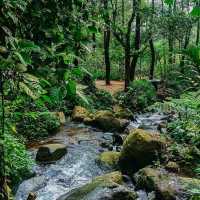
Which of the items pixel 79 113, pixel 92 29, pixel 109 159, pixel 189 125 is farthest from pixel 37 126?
pixel 92 29

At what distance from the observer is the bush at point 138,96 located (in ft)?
65.2

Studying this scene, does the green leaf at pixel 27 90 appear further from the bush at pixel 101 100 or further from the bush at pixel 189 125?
the bush at pixel 101 100

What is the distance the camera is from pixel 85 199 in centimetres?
718

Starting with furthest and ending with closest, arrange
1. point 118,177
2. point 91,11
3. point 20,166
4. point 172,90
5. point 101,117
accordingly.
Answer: point 172,90 → point 101,117 → point 118,177 → point 20,166 → point 91,11

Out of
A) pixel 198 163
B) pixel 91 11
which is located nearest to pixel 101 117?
pixel 198 163

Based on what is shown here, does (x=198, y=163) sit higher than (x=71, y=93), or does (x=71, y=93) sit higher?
(x=71, y=93)

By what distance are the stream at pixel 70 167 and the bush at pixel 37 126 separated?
294 mm

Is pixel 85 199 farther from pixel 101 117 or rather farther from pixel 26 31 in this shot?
pixel 101 117

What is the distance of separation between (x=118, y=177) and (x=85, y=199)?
1559 millimetres

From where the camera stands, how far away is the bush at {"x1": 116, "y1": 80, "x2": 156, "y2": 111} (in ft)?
65.2

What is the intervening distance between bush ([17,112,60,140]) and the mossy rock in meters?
2.52

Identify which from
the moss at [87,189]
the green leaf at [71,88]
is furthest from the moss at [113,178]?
the green leaf at [71,88]

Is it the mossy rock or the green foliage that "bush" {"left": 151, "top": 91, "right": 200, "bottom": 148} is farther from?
the green foliage

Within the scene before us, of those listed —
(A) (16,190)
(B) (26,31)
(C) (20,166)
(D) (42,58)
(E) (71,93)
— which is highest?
(B) (26,31)
